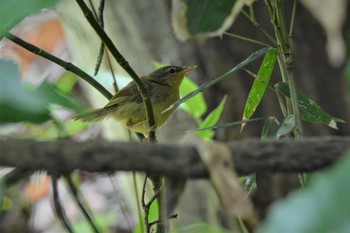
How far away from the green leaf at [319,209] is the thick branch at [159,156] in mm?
151

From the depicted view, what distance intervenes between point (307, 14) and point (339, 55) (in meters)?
0.32

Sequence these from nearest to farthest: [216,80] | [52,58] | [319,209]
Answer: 1. [319,209]
2. [216,80]
3. [52,58]

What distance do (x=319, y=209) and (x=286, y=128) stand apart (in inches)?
27.3

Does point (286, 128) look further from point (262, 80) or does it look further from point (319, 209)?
point (319, 209)

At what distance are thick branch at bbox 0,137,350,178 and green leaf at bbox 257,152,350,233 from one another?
6.0 inches

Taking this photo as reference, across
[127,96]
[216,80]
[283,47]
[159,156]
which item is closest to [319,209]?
[159,156]

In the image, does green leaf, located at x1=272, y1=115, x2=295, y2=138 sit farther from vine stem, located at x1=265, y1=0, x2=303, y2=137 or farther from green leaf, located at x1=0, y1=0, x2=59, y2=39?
green leaf, located at x1=0, y1=0, x2=59, y2=39

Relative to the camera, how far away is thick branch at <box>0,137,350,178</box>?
0.56 metres

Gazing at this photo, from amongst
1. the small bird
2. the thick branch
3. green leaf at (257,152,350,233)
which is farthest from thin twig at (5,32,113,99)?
the small bird

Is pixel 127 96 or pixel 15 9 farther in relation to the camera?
pixel 127 96

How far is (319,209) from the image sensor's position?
43 cm

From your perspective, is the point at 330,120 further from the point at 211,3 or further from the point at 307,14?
the point at 307,14

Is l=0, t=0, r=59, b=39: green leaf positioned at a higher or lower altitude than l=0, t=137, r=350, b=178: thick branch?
higher

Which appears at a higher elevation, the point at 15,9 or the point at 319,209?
the point at 15,9
